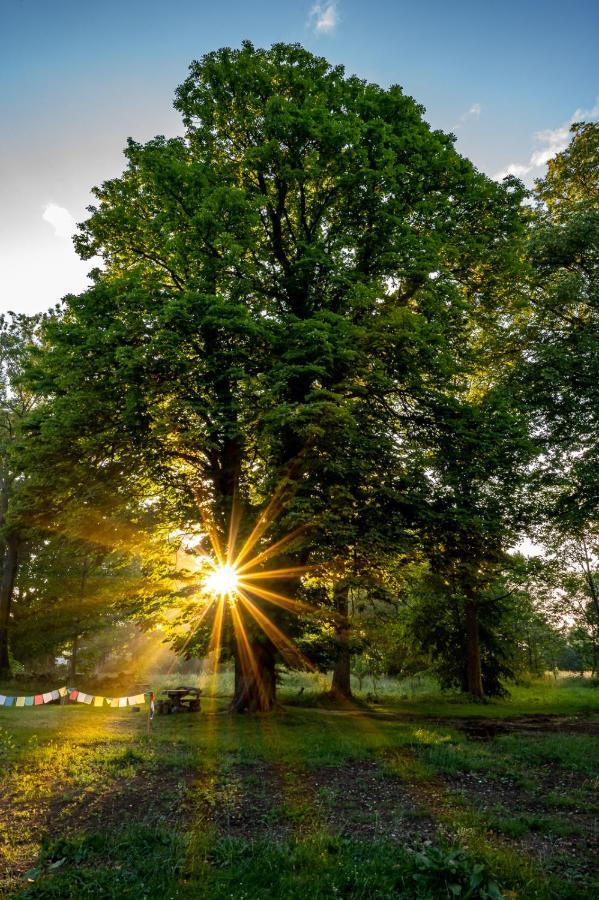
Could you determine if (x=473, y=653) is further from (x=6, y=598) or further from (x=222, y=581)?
(x=6, y=598)

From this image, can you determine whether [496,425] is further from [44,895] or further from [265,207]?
[44,895]

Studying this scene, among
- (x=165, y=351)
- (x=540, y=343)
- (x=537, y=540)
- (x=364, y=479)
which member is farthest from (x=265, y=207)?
(x=537, y=540)

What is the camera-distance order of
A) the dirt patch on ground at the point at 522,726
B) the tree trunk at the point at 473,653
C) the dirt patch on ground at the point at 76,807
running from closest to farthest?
the dirt patch on ground at the point at 76,807, the dirt patch on ground at the point at 522,726, the tree trunk at the point at 473,653

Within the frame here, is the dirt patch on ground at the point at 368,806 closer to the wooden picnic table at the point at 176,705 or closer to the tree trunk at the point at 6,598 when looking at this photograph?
the wooden picnic table at the point at 176,705

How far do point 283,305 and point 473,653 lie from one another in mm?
18101

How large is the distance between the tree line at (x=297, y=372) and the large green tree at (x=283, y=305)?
0.26 ft

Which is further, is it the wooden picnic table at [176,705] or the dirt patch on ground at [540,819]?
the wooden picnic table at [176,705]

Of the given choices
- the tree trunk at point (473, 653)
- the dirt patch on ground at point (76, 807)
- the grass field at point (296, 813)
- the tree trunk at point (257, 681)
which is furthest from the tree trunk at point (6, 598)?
the tree trunk at point (473, 653)

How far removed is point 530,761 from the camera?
A: 33.4 ft

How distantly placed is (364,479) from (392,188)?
8.02m

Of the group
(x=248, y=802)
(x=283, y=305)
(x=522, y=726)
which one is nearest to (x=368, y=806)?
(x=248, y=802)

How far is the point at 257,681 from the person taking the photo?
16.2 metres

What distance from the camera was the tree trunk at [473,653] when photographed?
75.2 ft

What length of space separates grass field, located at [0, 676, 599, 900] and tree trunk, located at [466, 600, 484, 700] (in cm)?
975
